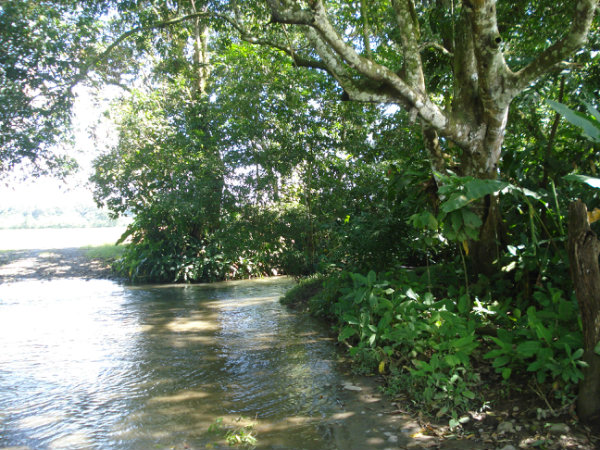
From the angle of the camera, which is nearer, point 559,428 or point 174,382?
point 559,428

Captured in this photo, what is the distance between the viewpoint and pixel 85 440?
356cm

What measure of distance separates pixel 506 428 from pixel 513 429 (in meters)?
0.05

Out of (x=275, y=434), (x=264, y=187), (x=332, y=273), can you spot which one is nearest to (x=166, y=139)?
(x=264, y=187)

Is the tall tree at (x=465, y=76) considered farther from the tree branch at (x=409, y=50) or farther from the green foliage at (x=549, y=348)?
the green foliage at (x=549, y=348)

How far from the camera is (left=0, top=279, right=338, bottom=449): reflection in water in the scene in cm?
369

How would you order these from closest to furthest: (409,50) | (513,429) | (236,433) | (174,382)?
(513,429), (236,433), (174,382), (409,50)

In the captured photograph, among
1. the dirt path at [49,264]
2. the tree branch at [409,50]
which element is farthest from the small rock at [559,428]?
the dirt path at [49,264]

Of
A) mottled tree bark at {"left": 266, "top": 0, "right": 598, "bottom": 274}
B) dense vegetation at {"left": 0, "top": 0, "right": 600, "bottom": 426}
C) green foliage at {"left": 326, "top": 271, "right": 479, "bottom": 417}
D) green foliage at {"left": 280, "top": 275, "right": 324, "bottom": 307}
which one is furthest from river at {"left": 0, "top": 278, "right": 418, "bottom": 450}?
mottled tree bark at {"left": 266, "top": 0, "right": 598, "bottom": 274}

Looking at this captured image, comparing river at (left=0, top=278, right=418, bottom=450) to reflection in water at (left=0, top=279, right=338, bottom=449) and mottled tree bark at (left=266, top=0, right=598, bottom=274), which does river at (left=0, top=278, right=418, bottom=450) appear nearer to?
reflection in water at (left=0, top=279, right=338, bottom=449)

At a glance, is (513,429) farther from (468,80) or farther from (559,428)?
(468,80)

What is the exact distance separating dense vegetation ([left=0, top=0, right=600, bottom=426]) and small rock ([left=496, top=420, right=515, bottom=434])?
311 mm

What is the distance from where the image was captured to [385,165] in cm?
855

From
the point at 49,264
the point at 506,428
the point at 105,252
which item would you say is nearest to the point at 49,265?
the point at 49,264

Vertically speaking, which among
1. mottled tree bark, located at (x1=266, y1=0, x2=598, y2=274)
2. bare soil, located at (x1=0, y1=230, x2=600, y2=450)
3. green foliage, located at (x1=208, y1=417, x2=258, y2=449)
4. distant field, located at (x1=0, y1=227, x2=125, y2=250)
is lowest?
green foliage, located at (x1=208, y1=417, x2=258, y2=449)
